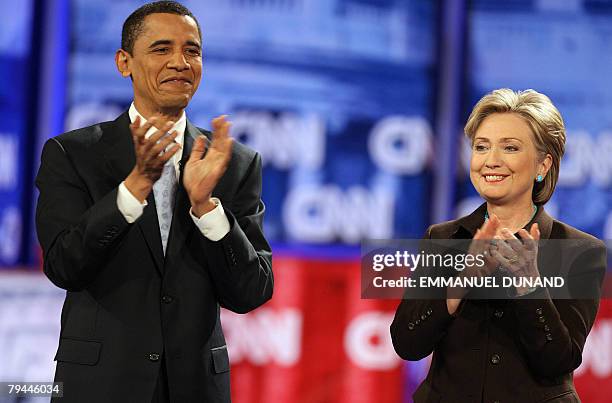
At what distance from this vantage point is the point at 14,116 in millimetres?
3947

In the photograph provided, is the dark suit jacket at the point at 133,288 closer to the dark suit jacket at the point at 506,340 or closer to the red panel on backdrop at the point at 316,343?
the dark suit jacket at the point at 506,340

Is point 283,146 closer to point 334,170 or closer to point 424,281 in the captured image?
point 334,170

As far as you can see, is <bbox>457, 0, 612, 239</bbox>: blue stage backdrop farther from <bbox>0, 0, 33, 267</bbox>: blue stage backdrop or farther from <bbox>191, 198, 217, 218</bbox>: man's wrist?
<bbox>191, 198, 217, 218</bbox>: man's wrist

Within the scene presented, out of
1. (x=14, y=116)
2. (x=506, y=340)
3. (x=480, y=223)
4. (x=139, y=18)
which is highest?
(x=14, y=116)

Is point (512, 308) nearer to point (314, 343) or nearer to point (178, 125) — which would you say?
point (178, 125)

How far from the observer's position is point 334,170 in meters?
4.26

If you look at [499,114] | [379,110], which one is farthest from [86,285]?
[379,110]

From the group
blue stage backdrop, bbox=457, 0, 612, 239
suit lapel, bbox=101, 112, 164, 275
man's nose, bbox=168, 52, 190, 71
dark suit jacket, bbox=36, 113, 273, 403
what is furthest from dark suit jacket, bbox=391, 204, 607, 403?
blue stage backdrop, bbox=457, 0, 612, 239

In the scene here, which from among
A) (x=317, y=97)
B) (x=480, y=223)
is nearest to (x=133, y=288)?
(x=480, y=223)

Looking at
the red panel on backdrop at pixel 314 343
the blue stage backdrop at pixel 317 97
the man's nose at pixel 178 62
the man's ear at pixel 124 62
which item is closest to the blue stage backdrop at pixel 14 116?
the blue stage backdrop at pixel 317 97

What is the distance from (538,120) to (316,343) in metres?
2.17

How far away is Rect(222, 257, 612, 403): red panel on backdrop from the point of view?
4117 mm

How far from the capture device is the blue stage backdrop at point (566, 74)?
14.6 ft

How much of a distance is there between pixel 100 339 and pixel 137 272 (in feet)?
0.56
